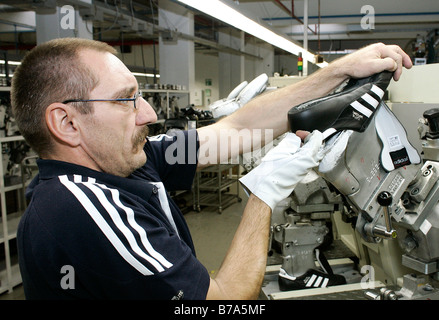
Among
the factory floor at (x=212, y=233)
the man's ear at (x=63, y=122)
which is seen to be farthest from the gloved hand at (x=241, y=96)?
the man's ear at (x=63, y=122)

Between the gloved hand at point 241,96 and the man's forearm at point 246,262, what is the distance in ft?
5.28

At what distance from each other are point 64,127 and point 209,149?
620mm

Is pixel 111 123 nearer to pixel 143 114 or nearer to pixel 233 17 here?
pixel 143 114

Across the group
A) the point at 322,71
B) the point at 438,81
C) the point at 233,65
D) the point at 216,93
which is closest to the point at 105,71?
the point at 322,71

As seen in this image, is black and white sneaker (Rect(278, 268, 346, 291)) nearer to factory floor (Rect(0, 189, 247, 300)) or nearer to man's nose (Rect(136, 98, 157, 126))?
factory floor (Rect(0, 189, 247, 300))

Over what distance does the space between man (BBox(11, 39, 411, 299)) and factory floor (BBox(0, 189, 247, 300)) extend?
7.95 ft

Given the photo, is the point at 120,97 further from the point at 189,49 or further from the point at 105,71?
the point at 189,49

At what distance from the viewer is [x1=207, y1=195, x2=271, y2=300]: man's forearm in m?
0.88

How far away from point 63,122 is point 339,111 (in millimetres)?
810

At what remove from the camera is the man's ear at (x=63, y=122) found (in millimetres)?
911

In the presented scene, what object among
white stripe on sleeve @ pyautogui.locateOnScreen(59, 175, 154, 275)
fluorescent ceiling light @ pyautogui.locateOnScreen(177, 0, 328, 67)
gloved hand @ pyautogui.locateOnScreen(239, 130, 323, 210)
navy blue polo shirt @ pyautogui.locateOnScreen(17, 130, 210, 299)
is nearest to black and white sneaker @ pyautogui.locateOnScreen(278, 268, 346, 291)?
gloved hand @ pyautogui.locateOnScreen(239, 130, 323, 210)

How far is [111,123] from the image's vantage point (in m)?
1.01

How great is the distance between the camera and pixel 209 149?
142 cm

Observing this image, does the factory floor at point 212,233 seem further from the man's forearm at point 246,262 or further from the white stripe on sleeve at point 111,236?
the white stripe on sleeve at point 111,236
